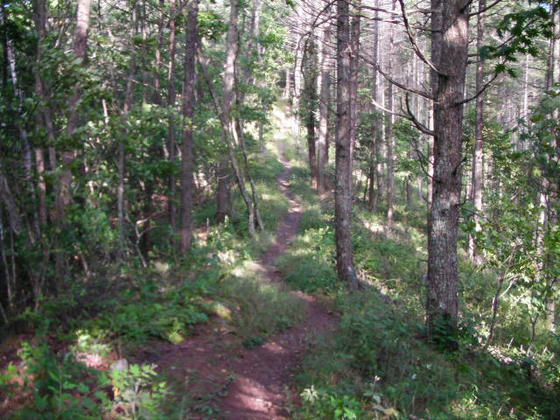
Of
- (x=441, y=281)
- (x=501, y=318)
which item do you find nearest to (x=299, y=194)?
A: (x=501, y=318)

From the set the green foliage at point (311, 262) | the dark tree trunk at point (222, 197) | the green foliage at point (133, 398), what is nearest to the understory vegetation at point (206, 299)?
the green foliage at point (133, 398)

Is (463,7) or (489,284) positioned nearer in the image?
(463,7)


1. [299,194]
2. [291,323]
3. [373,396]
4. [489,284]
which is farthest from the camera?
[299,194]

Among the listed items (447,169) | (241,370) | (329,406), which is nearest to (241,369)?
(241,370)

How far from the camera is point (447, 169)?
6.43m

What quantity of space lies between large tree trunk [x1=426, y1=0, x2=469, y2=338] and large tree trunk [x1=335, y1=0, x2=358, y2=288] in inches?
144

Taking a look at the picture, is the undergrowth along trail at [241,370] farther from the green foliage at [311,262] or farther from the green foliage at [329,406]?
the green foliage at [311,262]

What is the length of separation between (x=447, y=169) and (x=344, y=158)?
3.97m

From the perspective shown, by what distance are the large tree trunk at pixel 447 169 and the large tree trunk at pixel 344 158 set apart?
3.66 metres

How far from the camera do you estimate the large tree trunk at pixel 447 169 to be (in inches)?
252

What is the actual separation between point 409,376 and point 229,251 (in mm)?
7611

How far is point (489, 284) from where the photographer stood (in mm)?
15164

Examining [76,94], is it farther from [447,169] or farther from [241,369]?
[447,169]

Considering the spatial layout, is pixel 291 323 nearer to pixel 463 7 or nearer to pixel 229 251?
pixel 229 251
